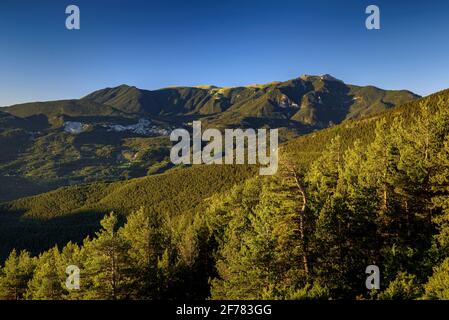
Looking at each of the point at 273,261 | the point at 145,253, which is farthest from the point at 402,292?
the point at 145,253

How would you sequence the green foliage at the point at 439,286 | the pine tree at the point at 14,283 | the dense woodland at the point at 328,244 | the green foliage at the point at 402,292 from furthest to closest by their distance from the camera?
the pine tree at the point at 14,283
the dense woodland at the point at 328,244
the green foliage at the point at 402,292
the green foliage at the point at 439,286

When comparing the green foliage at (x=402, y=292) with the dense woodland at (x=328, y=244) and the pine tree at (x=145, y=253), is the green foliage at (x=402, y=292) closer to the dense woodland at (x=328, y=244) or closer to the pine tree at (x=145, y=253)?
the dense woodland at (x=328, y=244)

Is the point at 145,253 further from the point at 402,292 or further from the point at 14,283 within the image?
the point at 402,292

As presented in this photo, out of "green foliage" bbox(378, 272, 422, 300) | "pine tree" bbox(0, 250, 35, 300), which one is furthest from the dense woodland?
"pine tree" bbox(0, 250, 35, 300)

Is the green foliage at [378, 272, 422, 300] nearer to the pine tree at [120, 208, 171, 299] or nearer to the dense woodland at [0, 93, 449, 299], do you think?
the dense woodland at [0, 93, 449, 299]

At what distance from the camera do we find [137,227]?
59.1 m

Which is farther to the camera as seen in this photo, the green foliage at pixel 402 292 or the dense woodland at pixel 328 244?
the dense woodland at pixel 328 244

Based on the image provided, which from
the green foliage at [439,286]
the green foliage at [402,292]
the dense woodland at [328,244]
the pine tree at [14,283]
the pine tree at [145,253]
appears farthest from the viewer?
the pine tree at [14,283]

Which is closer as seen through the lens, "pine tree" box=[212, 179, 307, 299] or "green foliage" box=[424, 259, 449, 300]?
"green foliage" box=[424, 259, 449, 300]

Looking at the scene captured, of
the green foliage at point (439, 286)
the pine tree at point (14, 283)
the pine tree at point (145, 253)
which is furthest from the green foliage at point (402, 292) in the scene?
the pine tree at point (14, 283)

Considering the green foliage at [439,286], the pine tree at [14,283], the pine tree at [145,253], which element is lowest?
the pine tree at [14,283]

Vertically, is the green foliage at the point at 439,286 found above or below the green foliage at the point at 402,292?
above
